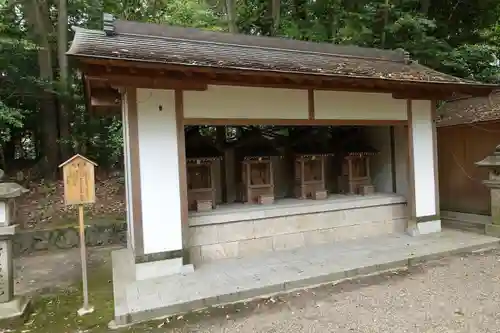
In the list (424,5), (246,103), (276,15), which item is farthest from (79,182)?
(424,5)

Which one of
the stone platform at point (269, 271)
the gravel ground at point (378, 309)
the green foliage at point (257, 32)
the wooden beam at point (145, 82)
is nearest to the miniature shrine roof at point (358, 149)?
the stone platform at point (269, 271)

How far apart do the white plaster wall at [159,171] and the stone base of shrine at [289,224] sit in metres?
0.54

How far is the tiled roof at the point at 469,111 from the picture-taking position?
7.73m

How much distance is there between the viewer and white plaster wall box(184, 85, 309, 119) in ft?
17.0

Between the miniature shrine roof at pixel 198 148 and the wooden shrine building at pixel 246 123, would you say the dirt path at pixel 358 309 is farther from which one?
the miniature shrine roof at pixel 198 148

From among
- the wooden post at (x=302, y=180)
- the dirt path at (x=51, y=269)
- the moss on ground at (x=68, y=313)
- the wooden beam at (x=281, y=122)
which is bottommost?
the dirt path at (x=51, y=269)

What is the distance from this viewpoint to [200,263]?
548 centimetres

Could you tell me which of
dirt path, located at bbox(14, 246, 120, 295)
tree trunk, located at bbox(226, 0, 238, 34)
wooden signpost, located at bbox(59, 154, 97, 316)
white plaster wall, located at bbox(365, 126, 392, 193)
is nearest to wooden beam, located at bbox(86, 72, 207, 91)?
wooden signpost, located at bbox(59, 154, 97, 316)

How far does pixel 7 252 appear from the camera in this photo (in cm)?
416

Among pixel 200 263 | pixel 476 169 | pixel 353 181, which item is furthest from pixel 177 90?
pixel 476 169

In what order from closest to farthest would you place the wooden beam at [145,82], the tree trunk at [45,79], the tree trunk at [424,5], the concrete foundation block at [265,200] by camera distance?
1. the wooden beam at [145,82]
2. the concrete foundation block at [265,200]
3. the tree trunk at [45,79]
4. the tree trunk at [424,5]

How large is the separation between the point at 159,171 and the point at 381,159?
495 cm

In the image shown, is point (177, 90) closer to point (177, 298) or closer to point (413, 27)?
point (177, 298)

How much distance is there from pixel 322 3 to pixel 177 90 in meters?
7.33
